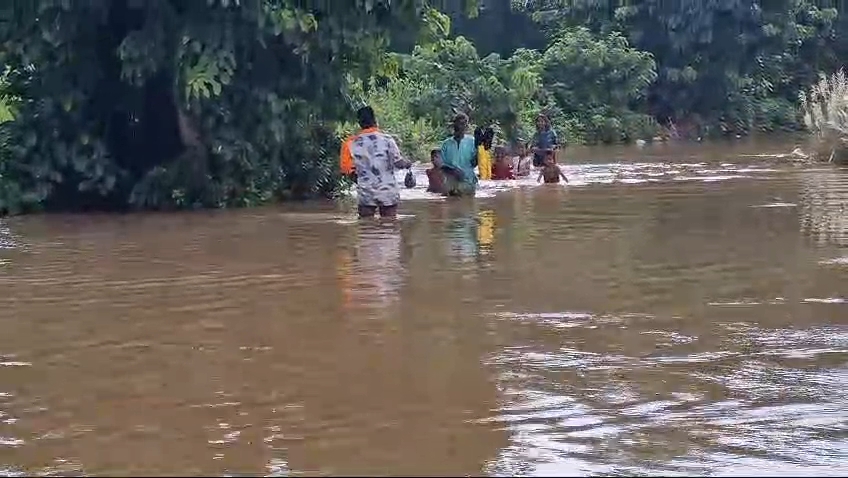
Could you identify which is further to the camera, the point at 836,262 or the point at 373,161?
the point at 373,161

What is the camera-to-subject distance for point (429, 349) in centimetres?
706

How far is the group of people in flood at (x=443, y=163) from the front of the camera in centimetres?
1388

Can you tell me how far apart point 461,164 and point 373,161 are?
3653 mm

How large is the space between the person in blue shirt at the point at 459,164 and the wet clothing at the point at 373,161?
348cm

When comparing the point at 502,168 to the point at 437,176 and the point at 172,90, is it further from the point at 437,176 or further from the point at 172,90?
the point at 172,90

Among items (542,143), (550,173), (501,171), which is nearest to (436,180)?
(550,173)

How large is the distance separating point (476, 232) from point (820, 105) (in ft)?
42.6

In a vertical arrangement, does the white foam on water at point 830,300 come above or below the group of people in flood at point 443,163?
below

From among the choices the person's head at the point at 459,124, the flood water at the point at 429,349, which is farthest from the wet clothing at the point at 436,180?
the flood water at the point at 429,349

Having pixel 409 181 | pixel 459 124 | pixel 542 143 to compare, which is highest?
pixel 459 124

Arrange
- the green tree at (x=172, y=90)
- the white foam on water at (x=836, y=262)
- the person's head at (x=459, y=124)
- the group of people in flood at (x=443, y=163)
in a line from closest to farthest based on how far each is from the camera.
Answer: the white foam on water at (x=836, y=262), the group of people in flood at (x=443, y=163), the green tree at (x=172, y=90), the person's head at (x=459, y=124)

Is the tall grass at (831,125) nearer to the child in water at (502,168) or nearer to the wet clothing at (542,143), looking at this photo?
the wet clothing at (542,143)

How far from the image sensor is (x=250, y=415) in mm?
5719

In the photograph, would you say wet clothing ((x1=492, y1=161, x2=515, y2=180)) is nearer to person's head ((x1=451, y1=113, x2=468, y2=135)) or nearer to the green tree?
person's head ((x1=451, y1=113, x2=468, y2=135))
